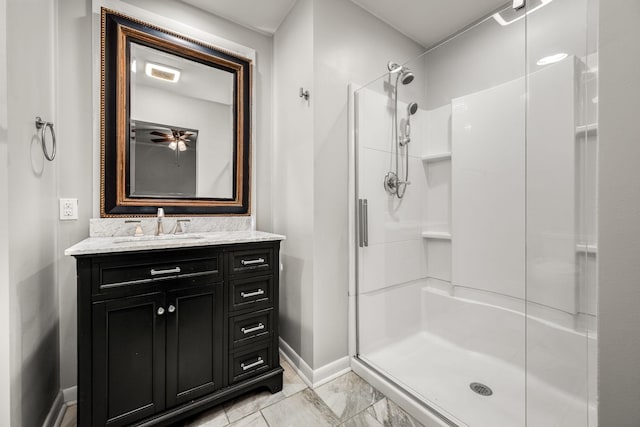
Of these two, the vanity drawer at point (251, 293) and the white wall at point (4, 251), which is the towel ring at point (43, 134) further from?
the vanity drawer at point (251, 293)

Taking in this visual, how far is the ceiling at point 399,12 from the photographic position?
Result: 187 cm

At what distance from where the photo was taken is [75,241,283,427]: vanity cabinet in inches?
45.3

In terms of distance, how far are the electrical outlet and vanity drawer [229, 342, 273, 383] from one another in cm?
127

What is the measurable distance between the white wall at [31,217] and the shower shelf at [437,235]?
7.83 feet

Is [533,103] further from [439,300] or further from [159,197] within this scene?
[159,197]

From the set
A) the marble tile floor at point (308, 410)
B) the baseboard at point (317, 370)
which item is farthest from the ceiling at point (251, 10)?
the marble tile floor at point (308, 410)

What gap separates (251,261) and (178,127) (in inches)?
44.4

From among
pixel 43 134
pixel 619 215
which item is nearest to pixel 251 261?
pixel 43 134

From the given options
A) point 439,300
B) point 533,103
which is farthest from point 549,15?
point 439,300

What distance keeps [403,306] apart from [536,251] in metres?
1.00

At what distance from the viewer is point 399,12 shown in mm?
1966

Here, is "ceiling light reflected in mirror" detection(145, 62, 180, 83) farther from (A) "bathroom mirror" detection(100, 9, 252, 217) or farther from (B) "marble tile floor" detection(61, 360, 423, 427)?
(B) "marble tile floor" detection(61, 360, 423, 427)

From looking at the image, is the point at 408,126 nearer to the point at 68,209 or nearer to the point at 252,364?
the point at 252,364

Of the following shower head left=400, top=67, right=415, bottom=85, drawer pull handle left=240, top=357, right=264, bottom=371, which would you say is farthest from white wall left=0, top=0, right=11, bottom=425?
shower head left=400, top=67, right=415, bottom=85
